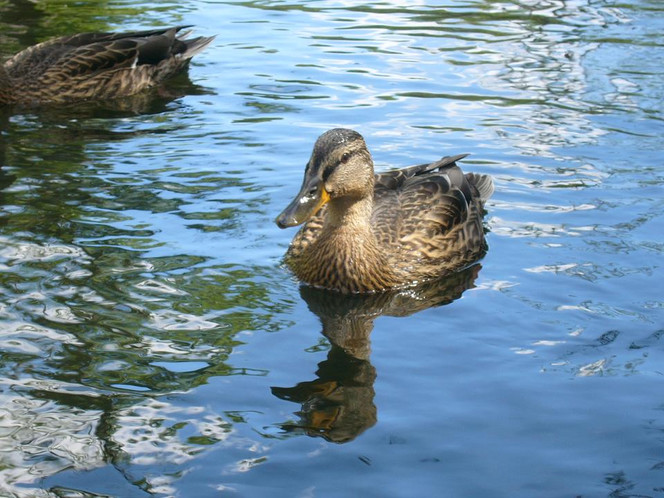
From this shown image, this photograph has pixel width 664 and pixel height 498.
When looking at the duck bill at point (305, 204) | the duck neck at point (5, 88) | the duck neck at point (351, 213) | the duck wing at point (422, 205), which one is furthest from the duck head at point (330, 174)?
the duck neck at point (5, 88)

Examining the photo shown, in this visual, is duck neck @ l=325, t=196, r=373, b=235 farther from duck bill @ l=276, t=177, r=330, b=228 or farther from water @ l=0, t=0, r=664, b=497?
water @ l=0, t=0, r=664, b=497

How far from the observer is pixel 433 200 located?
8.80 meters

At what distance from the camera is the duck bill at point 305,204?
748cm

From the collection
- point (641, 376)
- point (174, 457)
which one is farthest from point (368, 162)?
point (174, 457)

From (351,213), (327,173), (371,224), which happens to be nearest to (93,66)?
(371,224)

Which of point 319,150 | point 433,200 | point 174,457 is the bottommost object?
point 174,457

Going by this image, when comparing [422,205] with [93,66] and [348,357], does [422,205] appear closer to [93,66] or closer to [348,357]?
[348,357]

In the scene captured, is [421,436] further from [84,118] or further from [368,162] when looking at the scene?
[84,118]

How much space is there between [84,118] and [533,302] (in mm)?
6335

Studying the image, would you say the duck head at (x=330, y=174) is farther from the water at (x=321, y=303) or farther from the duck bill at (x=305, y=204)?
the water at (x=321, y=303)

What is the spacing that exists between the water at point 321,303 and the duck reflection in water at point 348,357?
23mm

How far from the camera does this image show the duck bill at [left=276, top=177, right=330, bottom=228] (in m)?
7.48

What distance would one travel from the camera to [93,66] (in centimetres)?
1319

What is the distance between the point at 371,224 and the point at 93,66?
5.91 m
